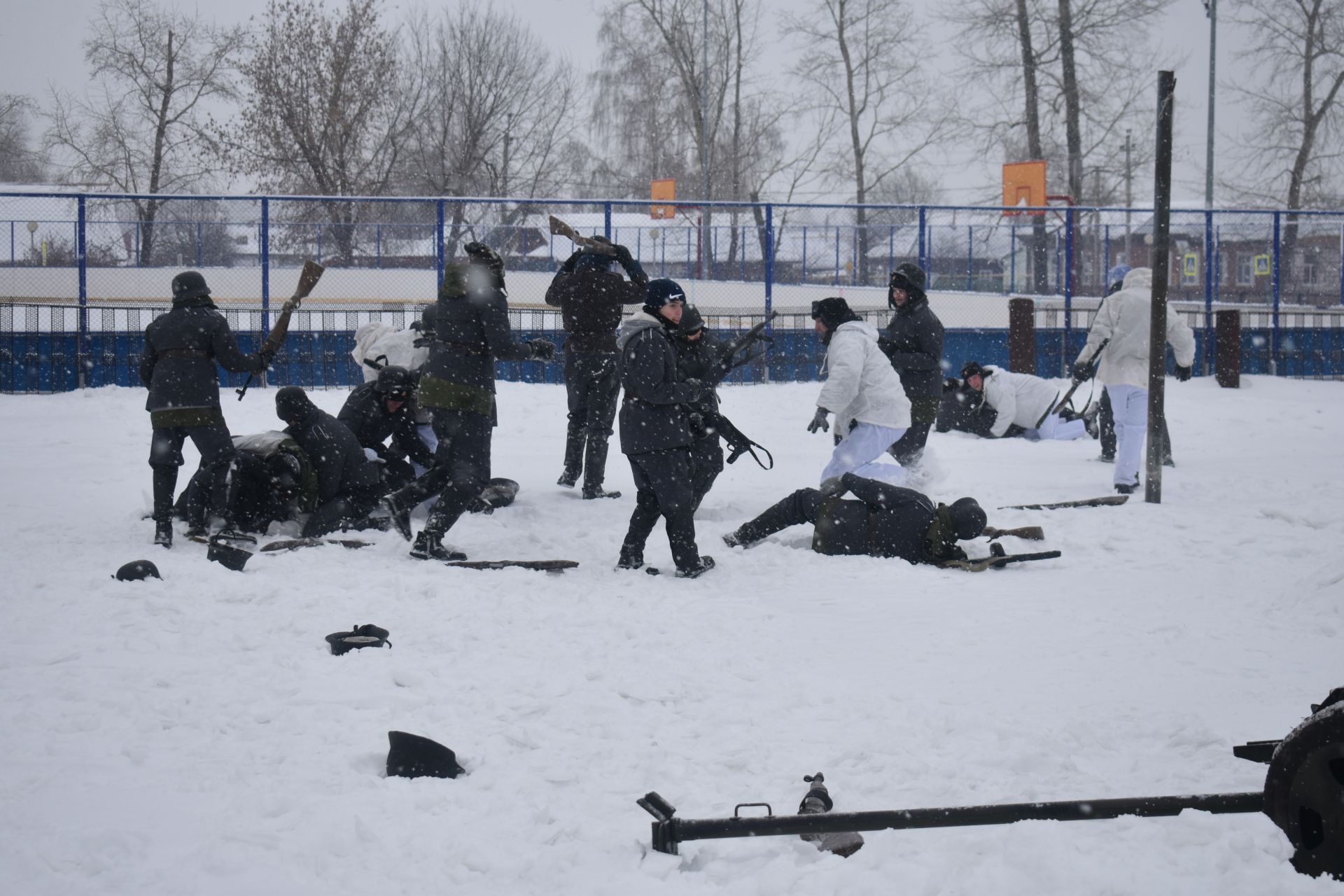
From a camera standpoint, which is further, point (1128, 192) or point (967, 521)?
point (1128, 192)

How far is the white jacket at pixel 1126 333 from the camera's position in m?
8.91

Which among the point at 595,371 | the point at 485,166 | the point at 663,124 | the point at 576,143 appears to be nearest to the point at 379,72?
the point at 485,166

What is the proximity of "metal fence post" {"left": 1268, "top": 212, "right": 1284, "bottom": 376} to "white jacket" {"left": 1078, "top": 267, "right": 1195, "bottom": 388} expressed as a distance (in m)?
9.21

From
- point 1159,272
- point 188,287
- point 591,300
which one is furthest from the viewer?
point 591,300

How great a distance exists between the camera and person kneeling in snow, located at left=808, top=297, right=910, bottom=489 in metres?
7.65

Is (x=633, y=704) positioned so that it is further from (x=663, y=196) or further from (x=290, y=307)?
(x=663, y=196)

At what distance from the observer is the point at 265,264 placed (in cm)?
1540

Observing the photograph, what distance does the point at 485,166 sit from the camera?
3047cm

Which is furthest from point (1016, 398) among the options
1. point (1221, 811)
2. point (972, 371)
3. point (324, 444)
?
point (1221, 811)

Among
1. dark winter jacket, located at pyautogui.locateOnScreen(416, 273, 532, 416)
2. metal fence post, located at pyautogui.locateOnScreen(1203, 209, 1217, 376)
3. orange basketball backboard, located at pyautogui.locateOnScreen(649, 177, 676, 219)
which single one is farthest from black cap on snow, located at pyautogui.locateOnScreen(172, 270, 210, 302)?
metal fence post, located at pyautogui.locateOnScreen(1203, 209, 1217, 376)

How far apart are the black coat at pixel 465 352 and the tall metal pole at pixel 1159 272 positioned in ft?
14.3

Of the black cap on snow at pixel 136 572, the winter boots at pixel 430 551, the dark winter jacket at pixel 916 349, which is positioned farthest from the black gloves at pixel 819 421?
the black cap on snow at pixel 136 572

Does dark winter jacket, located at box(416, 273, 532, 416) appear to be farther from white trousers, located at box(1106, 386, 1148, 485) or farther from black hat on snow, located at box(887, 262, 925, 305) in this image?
white trousers, located at box(1106, 386, 1148, 485)

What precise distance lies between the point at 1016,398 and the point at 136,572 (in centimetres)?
895
